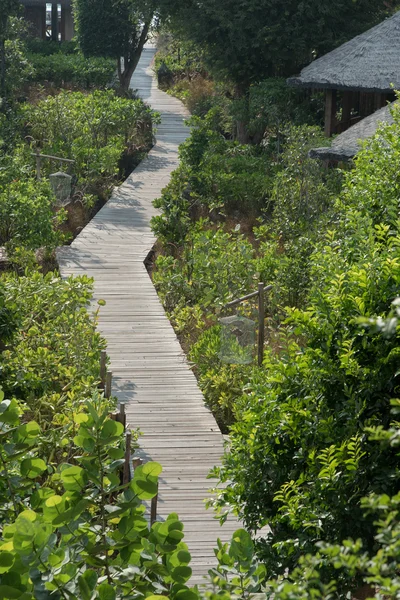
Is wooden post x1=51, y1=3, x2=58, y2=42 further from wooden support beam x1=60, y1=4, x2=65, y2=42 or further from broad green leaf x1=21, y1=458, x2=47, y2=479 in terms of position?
broad green leaf x1=21, y1=458, x2=47, y2=479

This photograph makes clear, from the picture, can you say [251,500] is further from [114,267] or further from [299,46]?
[299,46]

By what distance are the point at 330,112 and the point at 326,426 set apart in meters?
15.6

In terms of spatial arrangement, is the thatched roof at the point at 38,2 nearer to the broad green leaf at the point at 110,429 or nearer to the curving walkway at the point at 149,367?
the curving walkway at the point at 149,367

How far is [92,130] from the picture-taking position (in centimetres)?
2117

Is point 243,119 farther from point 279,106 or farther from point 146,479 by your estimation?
point 146,479

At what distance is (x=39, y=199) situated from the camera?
14.2 m

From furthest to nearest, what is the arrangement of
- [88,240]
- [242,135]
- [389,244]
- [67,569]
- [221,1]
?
[242,135]
[221,1]
[88,240]
[389,244]
[67,569]

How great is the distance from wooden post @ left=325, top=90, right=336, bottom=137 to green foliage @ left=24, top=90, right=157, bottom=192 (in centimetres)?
417

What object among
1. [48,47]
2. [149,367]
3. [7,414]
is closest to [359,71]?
[149,367]

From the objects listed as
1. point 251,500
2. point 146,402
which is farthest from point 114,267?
point 251,500

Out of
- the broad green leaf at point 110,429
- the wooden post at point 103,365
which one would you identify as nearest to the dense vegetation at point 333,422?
the broad green leaf at point 110,429

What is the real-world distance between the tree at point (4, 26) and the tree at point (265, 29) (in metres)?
3.57

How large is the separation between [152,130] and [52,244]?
1078cm

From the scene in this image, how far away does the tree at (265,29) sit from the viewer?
21875mm
